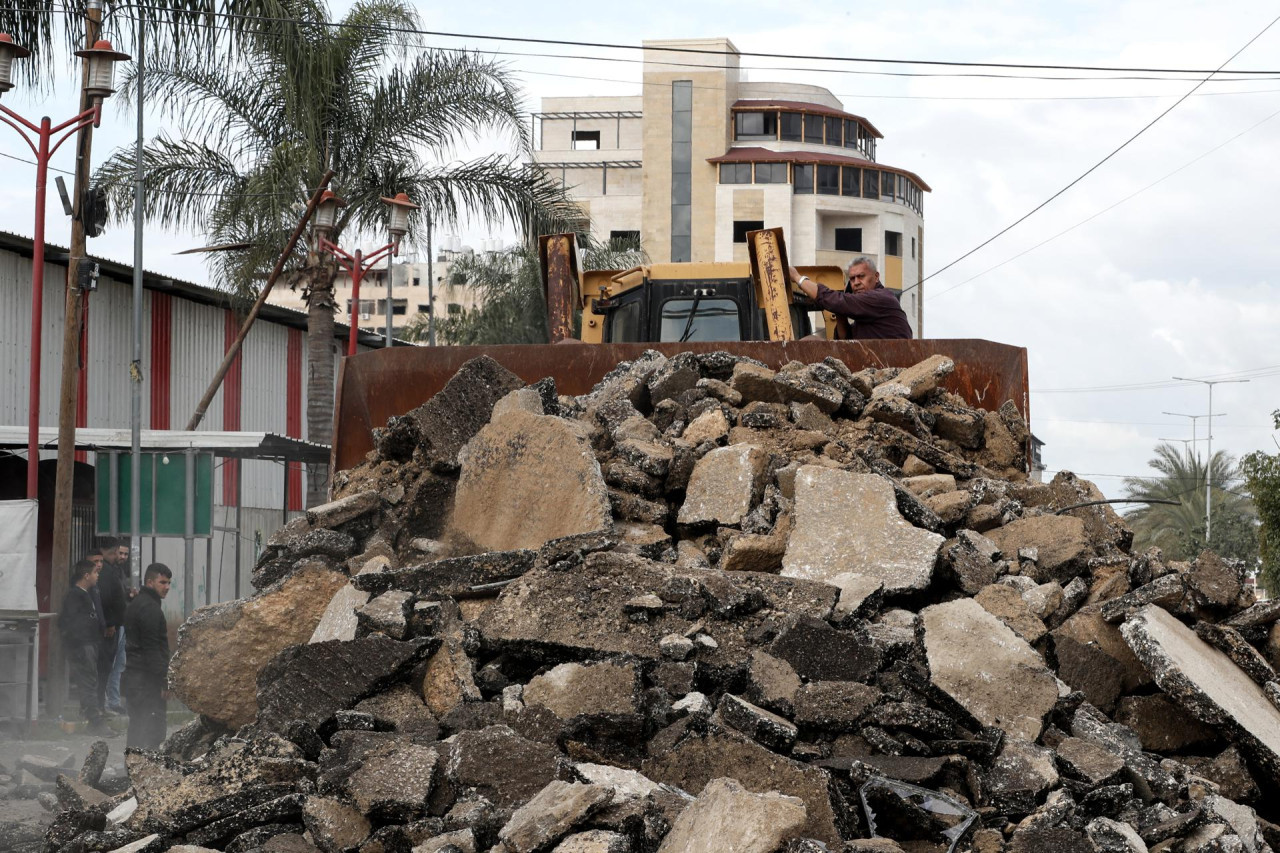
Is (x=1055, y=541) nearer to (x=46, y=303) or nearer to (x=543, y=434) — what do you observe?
(x=543, y=434)

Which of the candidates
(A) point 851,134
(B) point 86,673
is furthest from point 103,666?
(A) point 851,134

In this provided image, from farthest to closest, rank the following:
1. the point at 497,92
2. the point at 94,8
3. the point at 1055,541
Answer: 1. the point at 497,92
2. the point at 94,8
3. the point at 1055,541

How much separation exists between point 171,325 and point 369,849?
17772 mm

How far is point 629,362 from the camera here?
745 cm

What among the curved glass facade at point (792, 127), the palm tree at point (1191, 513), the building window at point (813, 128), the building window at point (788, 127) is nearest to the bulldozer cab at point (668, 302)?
the palm tree at point (1191, 513)

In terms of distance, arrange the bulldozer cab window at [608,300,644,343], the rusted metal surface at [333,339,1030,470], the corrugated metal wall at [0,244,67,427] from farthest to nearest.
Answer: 1. the corrugated metal wall at [0,244,67,427]
2. the bulldozer cab window at [608,300,644,343]
3. the rusted metal surface at [333,339,1030,470]

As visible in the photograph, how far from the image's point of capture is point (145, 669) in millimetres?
8867

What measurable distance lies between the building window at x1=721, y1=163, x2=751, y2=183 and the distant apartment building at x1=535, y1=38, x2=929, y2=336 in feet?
0.12

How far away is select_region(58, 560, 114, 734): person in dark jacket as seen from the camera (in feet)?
34.7

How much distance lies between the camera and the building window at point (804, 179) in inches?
1911

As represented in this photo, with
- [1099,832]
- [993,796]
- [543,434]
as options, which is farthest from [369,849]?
[543,434]

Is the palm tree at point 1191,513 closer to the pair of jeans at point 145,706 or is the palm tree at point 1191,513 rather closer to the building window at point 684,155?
the building window at point 684,155

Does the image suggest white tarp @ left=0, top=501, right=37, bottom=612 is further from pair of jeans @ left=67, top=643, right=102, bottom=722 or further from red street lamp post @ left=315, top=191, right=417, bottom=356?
red street lamp post @ left=315, top=191, right=417, bottom=356

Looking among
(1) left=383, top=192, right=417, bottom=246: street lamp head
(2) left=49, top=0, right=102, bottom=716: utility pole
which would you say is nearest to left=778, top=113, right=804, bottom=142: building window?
(1) left=383, top=192, right=417, bottom=246: street lamp head
